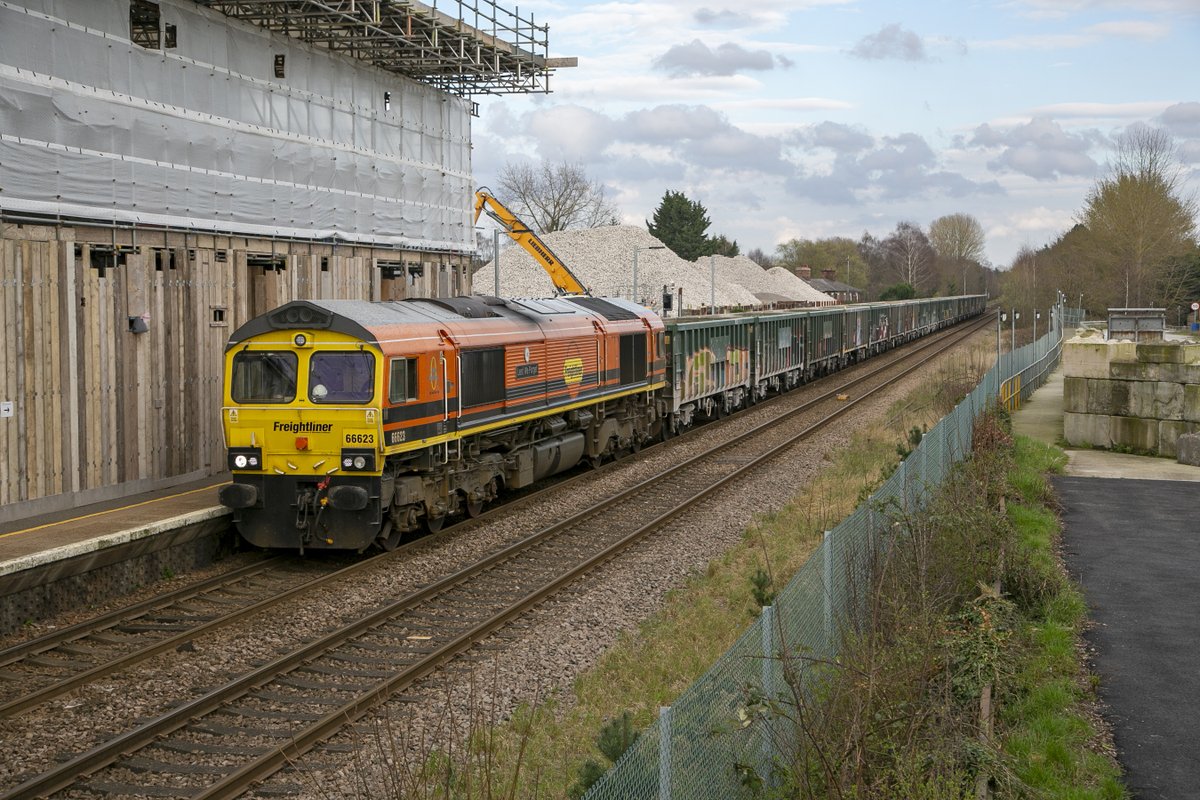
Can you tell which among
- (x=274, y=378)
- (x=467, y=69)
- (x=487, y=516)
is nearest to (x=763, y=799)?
(x=274, y=378)

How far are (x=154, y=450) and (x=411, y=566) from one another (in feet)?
18.6

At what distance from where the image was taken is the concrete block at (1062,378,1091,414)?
24.6 m

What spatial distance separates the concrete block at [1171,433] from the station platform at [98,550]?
18.7m

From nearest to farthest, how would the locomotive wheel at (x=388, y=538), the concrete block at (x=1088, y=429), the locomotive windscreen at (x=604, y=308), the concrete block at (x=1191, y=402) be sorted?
the locomotive wheel at (x=388, y=538) < the locomotive windscreen at (x=604, y=308) < the concrete block at (x=1191, y=402) < the concrete block at (x=1088, y=429)

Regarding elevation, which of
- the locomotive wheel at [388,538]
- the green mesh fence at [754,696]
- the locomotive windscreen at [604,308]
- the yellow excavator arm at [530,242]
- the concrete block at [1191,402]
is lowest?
the locomotive wheel at [388,538]

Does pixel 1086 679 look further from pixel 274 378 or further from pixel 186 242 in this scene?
pixel 186 242

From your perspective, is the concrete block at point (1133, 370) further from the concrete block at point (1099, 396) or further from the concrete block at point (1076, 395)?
the concrete block at point (1076, 395)

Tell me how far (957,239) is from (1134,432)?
155515 mm

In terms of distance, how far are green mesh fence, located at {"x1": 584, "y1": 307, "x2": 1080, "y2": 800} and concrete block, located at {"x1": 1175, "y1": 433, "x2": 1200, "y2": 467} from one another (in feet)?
46.8

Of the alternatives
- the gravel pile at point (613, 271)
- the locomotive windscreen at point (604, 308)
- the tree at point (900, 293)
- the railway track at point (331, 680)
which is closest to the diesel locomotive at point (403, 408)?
the locomotive windscreen at point (604, 308)

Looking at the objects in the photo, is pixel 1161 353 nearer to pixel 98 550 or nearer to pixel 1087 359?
pixel 1087 359

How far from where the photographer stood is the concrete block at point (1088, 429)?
A: 965 inches

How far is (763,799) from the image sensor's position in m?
6.66

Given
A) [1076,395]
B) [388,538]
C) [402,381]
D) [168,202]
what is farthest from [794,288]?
[402,381]
